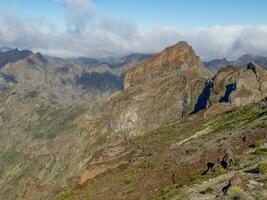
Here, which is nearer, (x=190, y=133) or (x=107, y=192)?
(x=107, y=192)

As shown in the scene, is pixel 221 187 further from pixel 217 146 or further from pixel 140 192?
pixel 217 146

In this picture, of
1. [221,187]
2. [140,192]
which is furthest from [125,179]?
[221,187]

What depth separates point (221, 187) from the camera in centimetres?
6366

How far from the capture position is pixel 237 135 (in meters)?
103

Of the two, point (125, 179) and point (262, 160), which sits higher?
point (262, 160)

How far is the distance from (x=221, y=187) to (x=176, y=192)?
25.6ft

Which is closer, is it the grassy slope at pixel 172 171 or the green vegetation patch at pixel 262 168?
the green vegetation patch at pixel 262 168

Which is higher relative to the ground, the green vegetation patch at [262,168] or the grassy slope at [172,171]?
the green vegetation patch at [262,168]

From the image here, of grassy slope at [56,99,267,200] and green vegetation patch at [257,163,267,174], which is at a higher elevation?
green vegetation patch at [257,163,267,174]

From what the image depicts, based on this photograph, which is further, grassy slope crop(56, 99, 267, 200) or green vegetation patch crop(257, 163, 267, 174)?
grassy slope crop(56, 99, 267, 200)

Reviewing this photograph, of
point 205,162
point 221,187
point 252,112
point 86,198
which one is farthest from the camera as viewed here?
point 252,112

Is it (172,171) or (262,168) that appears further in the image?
(172,171)

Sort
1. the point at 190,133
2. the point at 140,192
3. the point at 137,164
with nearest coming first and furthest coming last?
the point at 140,192
the point at 137,164
the point at 190,133

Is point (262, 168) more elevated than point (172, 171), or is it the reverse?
point (262, 168)
